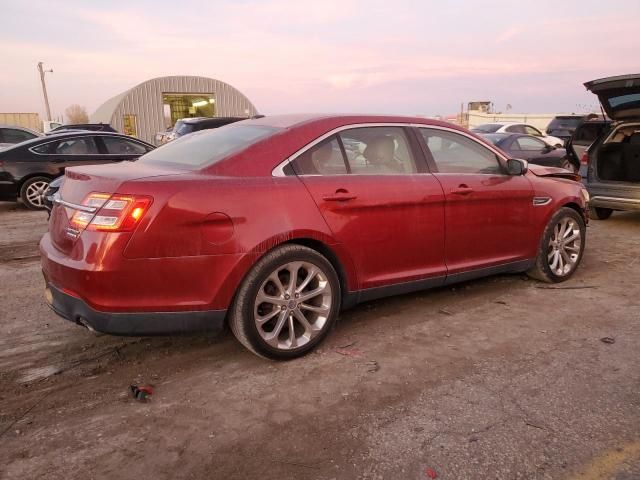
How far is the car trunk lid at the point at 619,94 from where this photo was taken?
6.42m

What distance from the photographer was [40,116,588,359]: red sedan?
8.95 feet

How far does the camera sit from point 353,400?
2773 mm

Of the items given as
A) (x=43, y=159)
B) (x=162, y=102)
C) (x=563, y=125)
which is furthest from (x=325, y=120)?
(x=162, y=102)

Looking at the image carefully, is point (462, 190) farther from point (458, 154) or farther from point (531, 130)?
point (531, 130)

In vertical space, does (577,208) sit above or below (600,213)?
above

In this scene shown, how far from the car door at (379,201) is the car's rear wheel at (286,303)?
0.28 meters

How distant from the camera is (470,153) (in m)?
4.23

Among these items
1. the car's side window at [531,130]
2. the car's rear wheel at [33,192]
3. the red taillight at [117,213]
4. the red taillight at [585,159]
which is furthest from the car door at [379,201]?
the car's side window at [531,130]

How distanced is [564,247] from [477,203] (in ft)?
4.61

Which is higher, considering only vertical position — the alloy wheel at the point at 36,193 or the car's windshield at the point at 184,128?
the car's windshield at the point at 184,128

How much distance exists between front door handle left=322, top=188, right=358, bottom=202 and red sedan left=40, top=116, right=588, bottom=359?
1cm

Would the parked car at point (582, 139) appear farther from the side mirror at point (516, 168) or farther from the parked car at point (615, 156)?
the side mirror at point (516, 168)

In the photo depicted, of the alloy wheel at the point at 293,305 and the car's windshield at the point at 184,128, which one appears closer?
the alloy wheel at the point at 293,305

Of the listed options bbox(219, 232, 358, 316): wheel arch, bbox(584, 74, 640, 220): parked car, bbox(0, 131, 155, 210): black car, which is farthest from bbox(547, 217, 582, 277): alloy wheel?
bbox(0, 131, 155, 210): black car
